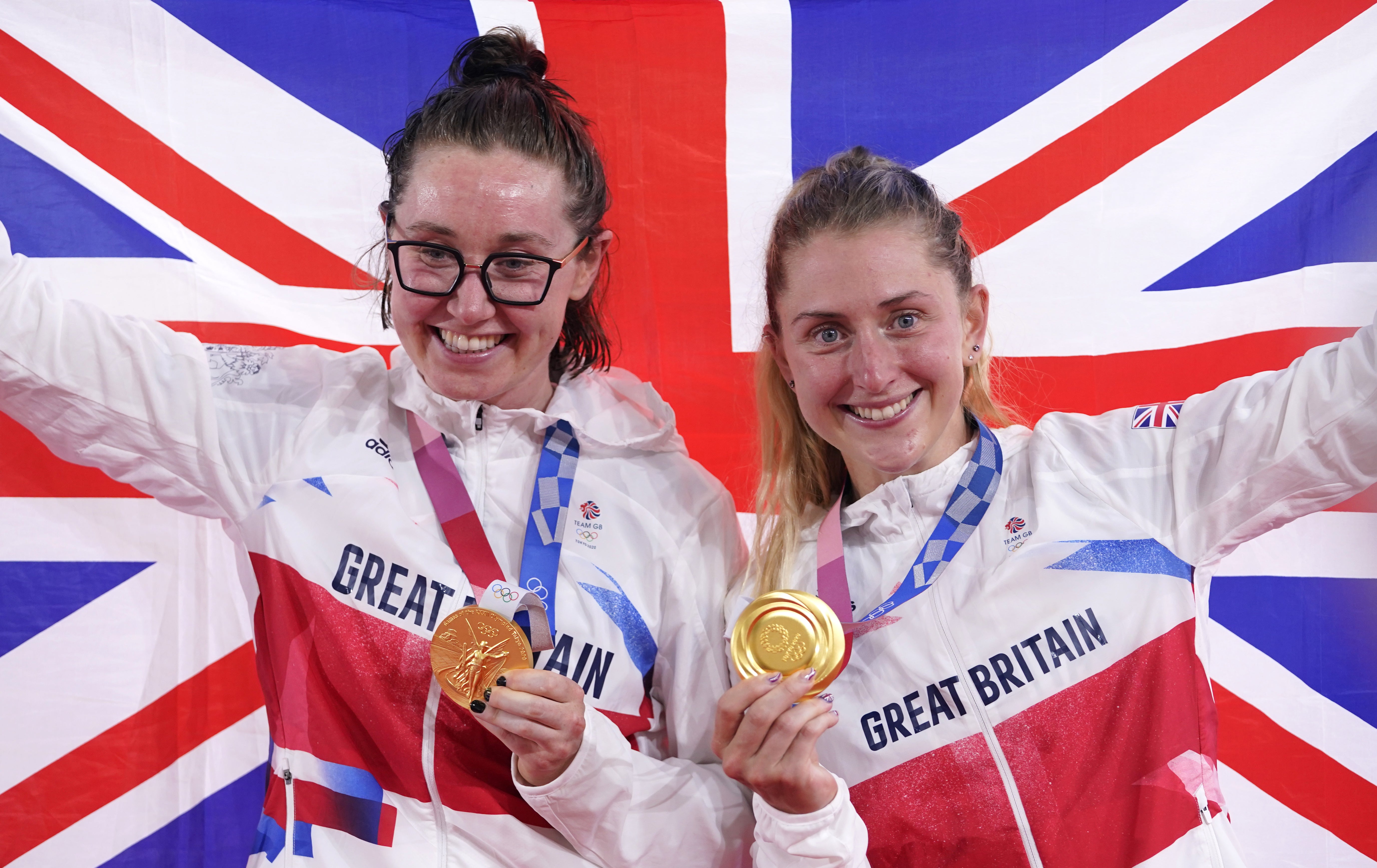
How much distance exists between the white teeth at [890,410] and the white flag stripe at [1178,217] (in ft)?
3.78

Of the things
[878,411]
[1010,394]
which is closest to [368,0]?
[878,411]

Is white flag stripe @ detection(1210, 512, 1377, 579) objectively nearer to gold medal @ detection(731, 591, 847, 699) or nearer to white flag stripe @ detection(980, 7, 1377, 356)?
white flag stripe @ detection(980, 7, 1377, 356)

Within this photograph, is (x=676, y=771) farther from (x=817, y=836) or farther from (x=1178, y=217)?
(x=1178, y=217)

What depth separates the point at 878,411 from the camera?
7.62 ft

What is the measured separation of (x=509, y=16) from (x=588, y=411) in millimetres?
1543

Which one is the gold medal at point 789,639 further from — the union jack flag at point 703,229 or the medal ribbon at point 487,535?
the union jack flag at point 703,229

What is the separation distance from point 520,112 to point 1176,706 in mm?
1904

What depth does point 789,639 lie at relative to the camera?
2.07 m

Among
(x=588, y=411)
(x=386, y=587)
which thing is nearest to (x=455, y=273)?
(x=588, y=411)

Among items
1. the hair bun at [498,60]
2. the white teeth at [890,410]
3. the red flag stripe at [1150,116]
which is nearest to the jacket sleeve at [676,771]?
the white teeth at [890,410]

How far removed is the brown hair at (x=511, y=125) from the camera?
7.75ft

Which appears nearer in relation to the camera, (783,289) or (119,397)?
(119,397)

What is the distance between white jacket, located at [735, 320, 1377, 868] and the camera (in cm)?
211

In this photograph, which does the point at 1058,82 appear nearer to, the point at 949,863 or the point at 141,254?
the point at 949,863
